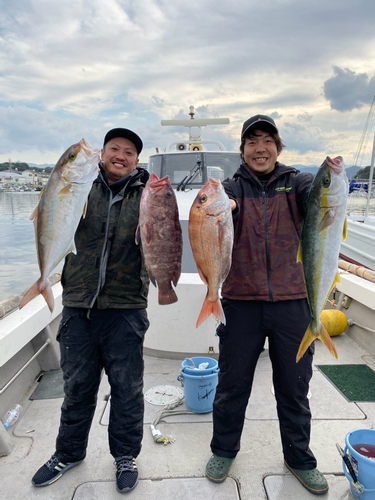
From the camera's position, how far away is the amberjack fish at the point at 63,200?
183 centimetres

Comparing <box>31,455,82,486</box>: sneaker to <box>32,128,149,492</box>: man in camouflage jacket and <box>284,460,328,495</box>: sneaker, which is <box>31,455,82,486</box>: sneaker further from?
<box>284,460,328,495</box>: sneaker

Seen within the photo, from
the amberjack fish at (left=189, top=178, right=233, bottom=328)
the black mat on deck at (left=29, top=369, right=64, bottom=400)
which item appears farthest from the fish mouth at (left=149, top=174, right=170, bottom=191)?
the black mat on deck at (left=29, top=369, right=64, bottom=400)

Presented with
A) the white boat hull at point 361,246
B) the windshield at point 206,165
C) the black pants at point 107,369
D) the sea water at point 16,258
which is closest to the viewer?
the black pants at point 107,369

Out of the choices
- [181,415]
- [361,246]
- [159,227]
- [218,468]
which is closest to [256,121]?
[159,227]

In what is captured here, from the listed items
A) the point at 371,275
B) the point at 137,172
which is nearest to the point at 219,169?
the point at 371,275

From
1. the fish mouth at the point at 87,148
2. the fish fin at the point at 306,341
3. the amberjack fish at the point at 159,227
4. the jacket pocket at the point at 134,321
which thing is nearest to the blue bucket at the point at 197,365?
the jacket pocket at the point at 134,321

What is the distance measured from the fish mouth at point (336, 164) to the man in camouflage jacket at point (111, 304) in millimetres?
1253

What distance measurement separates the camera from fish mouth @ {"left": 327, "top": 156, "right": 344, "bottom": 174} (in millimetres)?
1797

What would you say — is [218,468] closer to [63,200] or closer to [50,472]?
[50,472]

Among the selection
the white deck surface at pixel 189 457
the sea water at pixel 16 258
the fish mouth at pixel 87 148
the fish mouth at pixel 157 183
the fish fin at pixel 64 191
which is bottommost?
the sea water at pixel 16 258

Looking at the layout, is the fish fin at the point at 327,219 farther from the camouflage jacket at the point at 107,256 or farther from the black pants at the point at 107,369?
the black pants at the point at 107,369

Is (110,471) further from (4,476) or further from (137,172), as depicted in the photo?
(137,172)

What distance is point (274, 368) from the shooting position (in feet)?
8.04

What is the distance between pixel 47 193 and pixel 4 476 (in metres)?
2.31
